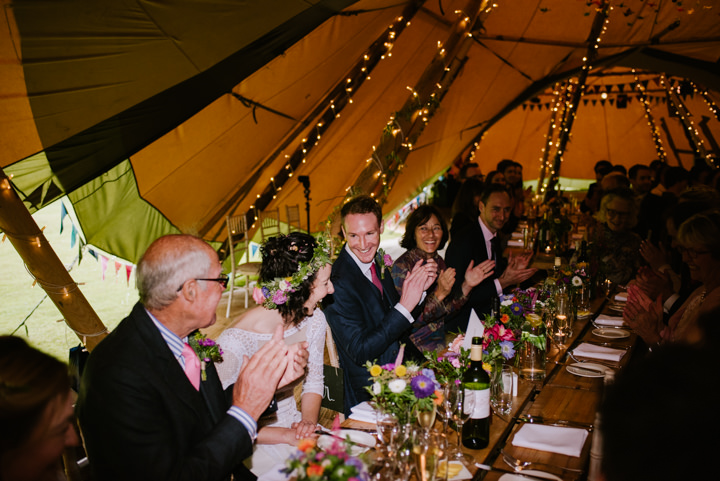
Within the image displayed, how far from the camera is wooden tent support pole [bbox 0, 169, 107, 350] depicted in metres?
2.93

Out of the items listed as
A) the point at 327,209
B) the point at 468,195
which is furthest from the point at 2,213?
the point at 327,209

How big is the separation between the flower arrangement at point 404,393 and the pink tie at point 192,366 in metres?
0.65

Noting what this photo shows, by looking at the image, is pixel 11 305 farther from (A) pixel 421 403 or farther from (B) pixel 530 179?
(B) pixel 530 179

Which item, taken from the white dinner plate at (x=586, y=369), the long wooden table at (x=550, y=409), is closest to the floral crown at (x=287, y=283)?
the long wooden table at (x=550, y=409)

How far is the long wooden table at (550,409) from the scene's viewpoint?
1799mm

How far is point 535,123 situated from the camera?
15594 mm

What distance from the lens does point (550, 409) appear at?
7.30 feet

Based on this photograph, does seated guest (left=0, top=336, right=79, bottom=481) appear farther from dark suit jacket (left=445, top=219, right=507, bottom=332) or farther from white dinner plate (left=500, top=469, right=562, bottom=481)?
dark suit jacket (left=445, top=219, right=507, bottom=332)

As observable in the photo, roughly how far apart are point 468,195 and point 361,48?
84.4 inches

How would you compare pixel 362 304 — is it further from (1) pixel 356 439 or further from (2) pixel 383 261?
(1) pixel 356 439

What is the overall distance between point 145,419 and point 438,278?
221 cm

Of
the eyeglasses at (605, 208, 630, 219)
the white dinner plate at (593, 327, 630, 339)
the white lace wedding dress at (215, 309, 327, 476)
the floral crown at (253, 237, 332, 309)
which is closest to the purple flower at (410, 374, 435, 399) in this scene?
the white lace wedding dress at (215, 309, 327, 476)

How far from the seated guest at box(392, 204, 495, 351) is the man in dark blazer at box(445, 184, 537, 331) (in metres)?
0.27

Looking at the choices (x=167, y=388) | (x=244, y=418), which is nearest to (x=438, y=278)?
(x=244, y=418)
